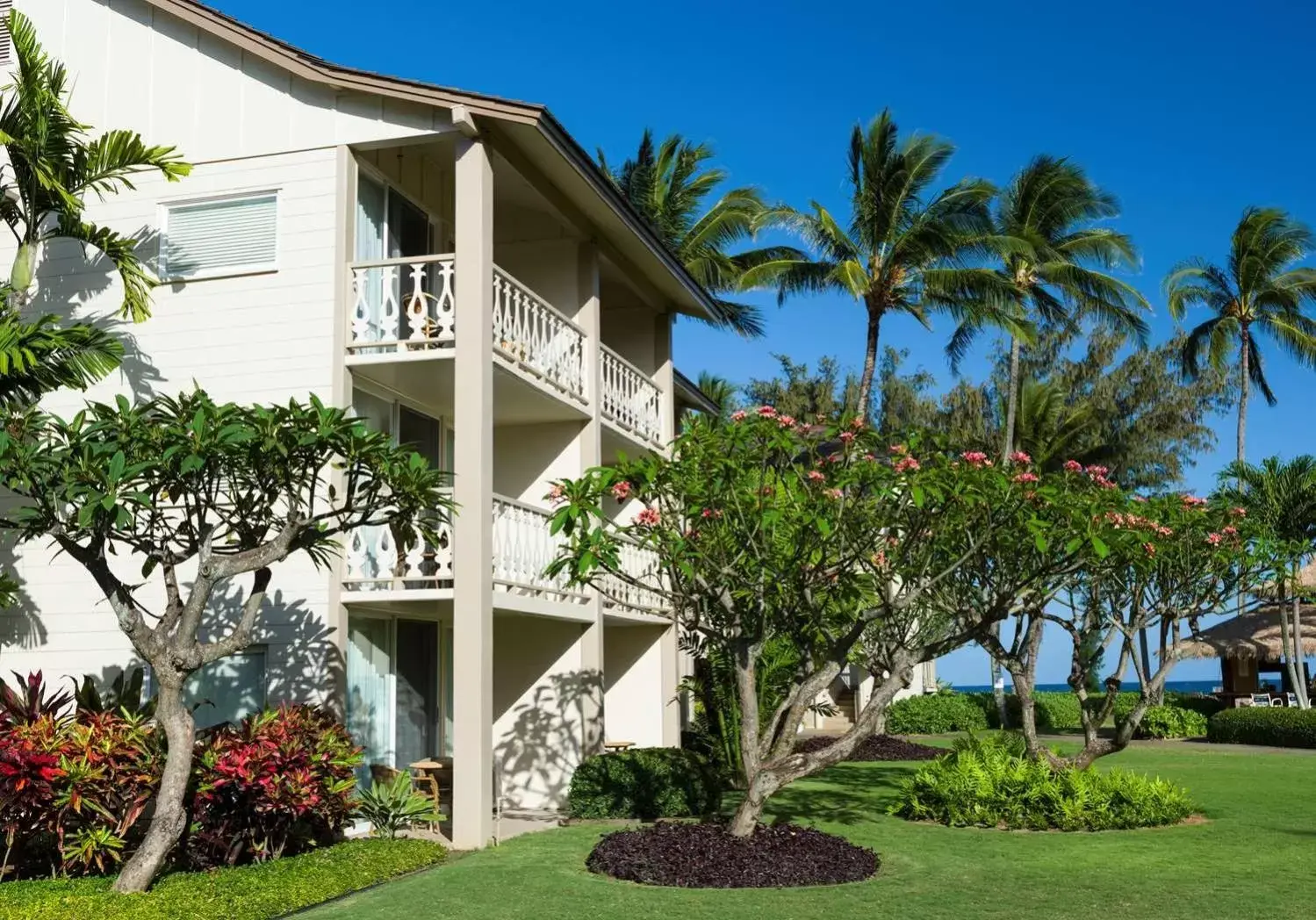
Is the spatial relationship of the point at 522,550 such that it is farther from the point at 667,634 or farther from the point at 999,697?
the point at 999,697

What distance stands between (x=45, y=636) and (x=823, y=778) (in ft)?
38.6

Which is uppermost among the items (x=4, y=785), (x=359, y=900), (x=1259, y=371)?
(x=1259, y=371)

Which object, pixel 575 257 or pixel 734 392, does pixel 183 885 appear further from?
pixel 734 392

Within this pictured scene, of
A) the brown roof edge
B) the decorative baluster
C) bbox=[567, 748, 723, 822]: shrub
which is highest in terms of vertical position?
the brown roof edge

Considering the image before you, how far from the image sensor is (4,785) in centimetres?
1111

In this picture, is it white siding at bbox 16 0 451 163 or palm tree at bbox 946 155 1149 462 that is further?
palm tree at bbox 946 155 1149 462

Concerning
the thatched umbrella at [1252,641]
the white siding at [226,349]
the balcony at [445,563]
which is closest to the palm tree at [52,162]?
the white siding at [226,349]

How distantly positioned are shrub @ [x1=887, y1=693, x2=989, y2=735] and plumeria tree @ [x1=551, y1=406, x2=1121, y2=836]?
71.4 ft

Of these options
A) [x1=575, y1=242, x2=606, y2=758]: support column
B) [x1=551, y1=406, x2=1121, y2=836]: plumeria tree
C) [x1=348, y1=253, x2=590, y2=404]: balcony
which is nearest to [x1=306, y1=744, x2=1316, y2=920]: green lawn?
[x1=551, y1=406, x2=1121, y2=836]: plumeria tree

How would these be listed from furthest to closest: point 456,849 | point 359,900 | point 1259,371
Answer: point 1259,371, point 456,849, point 359,900

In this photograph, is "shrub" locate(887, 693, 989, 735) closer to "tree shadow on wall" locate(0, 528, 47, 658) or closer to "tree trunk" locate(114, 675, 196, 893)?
"tree shadow on wall" locate(0, 528, 47, 658)

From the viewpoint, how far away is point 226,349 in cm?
1520

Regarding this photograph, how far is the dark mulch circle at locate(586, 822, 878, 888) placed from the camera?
11.5 m

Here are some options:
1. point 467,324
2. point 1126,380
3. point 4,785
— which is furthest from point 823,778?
point 1126,380
